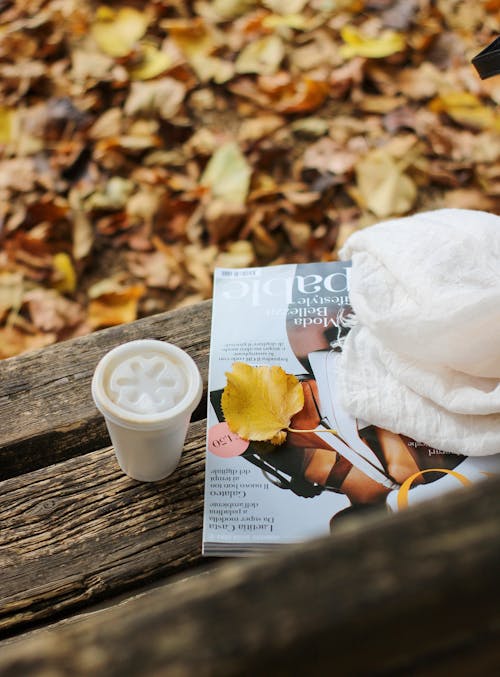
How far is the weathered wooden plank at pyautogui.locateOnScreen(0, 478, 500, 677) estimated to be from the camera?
223mm

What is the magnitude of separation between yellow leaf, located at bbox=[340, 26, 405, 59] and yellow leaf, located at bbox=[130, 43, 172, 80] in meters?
0.42

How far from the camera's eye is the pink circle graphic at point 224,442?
69 cm

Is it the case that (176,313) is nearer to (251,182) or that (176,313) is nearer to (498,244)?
(498,244)

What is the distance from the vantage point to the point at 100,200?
140cm

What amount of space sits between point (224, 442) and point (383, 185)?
2.87 ft

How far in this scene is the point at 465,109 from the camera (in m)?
1.51

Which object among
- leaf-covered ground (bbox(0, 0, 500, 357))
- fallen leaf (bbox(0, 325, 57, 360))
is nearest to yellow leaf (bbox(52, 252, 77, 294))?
leaf-covered ground (bbox(0, 0, 500, 357))

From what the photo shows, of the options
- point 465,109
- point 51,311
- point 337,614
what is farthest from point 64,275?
point 337,614

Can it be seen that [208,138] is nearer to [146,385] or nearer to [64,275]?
[64,275]

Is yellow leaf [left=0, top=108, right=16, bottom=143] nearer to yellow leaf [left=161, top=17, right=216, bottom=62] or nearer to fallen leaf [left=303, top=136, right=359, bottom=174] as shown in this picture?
yellow leaf [left=161, top=17, right=216, bottom=62]

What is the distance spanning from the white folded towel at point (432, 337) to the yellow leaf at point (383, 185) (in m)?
0.62

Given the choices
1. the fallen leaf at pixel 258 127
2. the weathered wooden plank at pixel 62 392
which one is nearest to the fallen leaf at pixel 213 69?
the fallen leaf at pixel 258 127

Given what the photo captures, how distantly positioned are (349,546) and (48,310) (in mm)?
1116

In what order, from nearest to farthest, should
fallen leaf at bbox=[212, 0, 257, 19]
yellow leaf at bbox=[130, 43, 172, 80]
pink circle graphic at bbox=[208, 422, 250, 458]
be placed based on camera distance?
1. pink circle graphic at bbox=[208, 422, 250, 458]
2. yellow leaf at bbox=[130, 43, 172, 80]
3. fallen leaf at bbox=[212, 0, 257, 19]
